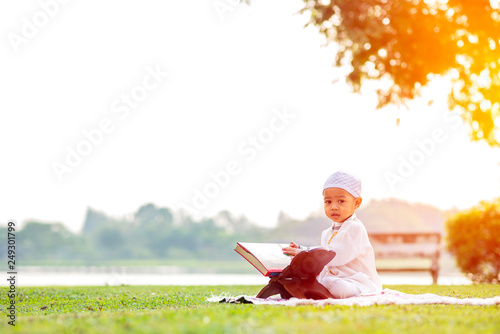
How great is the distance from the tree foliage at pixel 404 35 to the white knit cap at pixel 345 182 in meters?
0.90

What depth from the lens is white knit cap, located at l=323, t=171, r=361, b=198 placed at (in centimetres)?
693

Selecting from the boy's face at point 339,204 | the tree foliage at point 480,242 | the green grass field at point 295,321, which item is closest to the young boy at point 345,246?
the boy's face at point 339,204

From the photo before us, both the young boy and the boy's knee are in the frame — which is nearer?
the boy's knee

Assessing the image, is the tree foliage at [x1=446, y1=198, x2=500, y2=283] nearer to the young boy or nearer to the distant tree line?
the young boy

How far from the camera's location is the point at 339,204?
6961 millimetres

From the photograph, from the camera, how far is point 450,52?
6.76 meters

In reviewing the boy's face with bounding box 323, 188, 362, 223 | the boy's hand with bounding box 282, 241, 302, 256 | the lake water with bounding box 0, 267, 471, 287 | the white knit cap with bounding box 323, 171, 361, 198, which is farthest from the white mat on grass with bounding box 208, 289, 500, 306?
the lake water with bounding box 0, 267, 471, 287

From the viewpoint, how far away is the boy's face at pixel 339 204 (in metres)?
6.95

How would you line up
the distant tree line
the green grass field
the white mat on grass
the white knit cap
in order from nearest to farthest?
the green grass field, the white mat on grass, the white knit cap, the distant tree line

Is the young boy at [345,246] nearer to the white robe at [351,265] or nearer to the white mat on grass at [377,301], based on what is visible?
the white robe at [351,265]

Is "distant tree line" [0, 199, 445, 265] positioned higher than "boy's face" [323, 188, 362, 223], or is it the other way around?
"distant tree line" [0, 199, 445, 265]

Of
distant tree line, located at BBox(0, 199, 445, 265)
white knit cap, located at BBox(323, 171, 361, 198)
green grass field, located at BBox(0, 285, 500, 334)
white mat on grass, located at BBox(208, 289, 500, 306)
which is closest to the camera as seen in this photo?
green grass field, located at BBox(0, 285, 500, 334)

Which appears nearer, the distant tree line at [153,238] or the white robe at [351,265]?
the white robe at [351,265]

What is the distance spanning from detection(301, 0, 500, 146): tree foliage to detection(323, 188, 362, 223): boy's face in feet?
3.62
